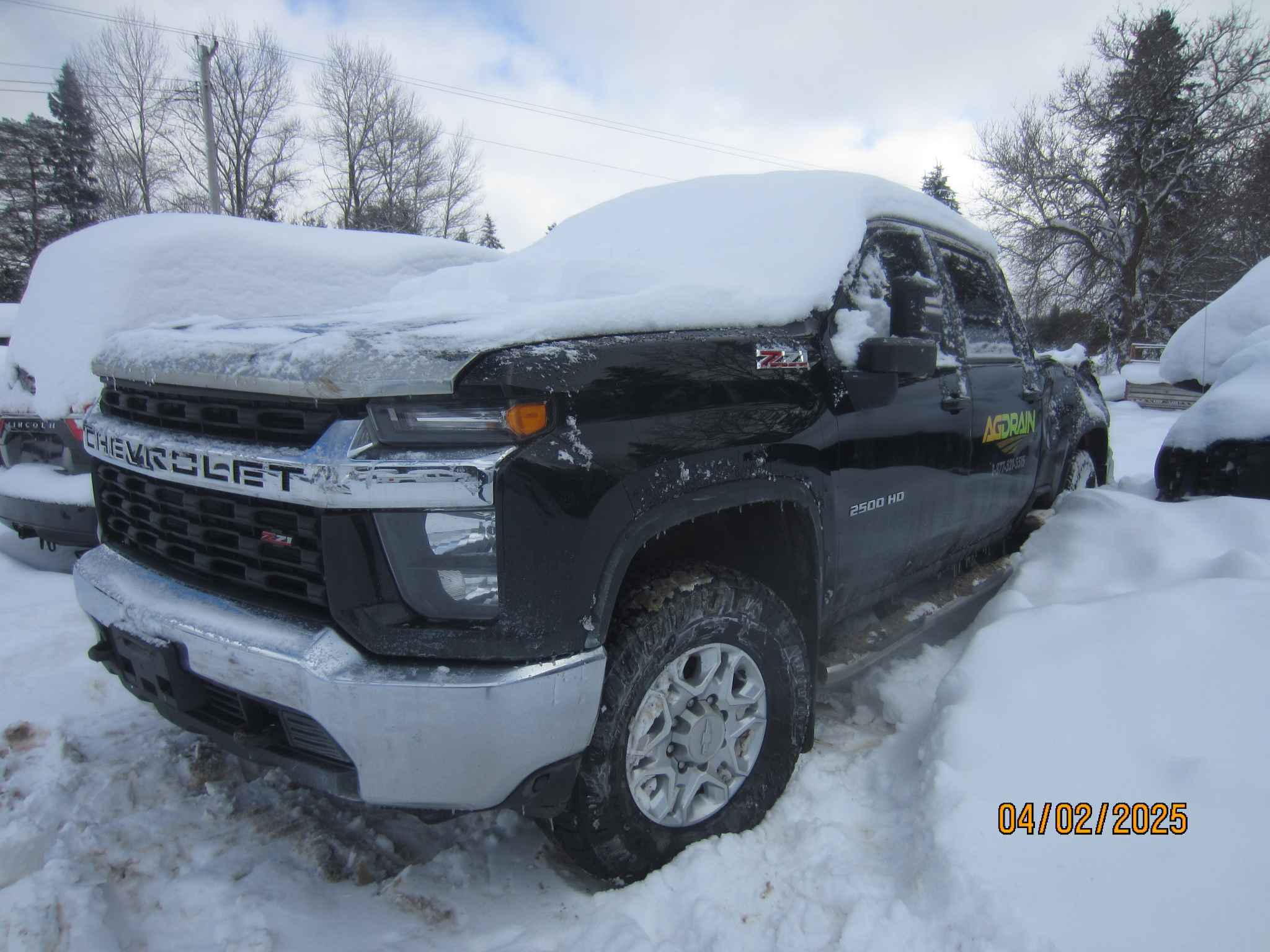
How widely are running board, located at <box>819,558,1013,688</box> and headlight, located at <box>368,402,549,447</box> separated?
4.86ft

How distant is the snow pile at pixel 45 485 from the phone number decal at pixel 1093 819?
4.01 meters

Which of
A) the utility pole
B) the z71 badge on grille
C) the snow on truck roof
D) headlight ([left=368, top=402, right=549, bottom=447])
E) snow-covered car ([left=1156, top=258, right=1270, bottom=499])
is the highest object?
the utility pole

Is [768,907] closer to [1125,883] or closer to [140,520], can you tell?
[1125,883]

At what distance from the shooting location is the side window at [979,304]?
3082mm

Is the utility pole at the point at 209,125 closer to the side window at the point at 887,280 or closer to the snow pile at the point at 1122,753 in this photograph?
the side window at the point at 887,280

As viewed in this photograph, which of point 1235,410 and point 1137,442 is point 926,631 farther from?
point 1137,442

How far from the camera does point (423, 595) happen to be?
59.3 inches

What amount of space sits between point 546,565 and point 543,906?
98cm

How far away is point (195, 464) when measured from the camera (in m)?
1.71

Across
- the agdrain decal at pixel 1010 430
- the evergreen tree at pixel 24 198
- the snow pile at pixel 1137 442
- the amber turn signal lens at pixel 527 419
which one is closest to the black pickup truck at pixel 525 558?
the amber turn signal lens at pixel 527 419

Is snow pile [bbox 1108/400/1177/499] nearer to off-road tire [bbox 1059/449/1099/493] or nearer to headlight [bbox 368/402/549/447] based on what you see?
off-road tire [bbox 1059/449/1099/493]

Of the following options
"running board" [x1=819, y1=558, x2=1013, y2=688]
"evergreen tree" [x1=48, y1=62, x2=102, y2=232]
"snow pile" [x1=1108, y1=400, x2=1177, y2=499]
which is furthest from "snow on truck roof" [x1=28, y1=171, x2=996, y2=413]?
"evergreen tree" [x1=48, y1=62, x2=102, y2=232]

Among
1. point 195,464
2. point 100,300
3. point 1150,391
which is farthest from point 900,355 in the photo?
point 1150,391

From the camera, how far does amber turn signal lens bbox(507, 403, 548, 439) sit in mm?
1497
